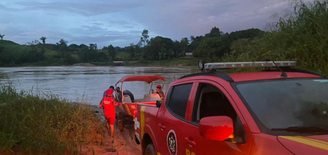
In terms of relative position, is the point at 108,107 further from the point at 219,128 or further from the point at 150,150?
the point at 219,128

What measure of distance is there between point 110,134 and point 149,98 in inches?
121

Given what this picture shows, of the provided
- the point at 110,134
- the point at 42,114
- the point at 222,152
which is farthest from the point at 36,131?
the point at 222,152

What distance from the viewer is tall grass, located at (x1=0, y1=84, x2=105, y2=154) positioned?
6.14 meters

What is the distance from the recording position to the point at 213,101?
10.7 ft

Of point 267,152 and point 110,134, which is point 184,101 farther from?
point 110,134

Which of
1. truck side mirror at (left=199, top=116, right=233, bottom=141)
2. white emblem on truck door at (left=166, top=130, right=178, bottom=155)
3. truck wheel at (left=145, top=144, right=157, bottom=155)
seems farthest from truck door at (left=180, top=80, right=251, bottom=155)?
truck wheel at (left=145, top=144, right=157, bottom=155)

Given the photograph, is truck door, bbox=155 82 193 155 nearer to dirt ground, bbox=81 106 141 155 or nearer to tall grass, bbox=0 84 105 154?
dirt ground, bbox=81 106 141 155

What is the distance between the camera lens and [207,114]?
3312 millimetres

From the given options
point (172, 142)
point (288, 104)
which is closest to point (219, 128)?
point (288, 104)

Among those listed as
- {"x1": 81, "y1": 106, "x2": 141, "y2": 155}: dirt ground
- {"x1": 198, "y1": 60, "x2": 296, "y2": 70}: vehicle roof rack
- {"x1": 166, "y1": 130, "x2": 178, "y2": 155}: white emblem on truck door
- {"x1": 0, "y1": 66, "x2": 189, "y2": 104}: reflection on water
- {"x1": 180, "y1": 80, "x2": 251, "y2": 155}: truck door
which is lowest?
{"x1": 0, "y1": 66, "x2": 189, "y2": 104}: reflection on water

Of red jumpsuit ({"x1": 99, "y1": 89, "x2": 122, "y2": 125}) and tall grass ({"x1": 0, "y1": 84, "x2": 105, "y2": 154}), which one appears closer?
tall grass ({"x1": 0, "y1": 84, "x2": 105, "y2": 154})

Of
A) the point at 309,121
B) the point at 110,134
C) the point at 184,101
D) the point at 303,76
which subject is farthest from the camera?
the point at 110,134

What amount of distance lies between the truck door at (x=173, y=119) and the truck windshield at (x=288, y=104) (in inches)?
36.2

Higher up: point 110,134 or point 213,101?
point 213,101
